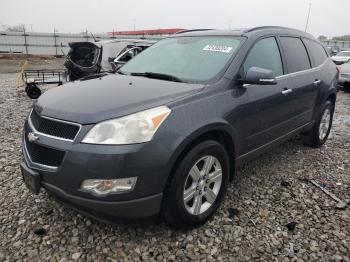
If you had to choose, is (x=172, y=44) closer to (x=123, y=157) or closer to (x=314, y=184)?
(x=123, y=157)

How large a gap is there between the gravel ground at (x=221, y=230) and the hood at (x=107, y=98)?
103 centimetres

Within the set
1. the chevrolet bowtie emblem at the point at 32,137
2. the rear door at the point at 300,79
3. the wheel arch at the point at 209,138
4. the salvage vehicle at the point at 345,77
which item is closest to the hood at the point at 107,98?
the chevrolet bowtie emblem at the point at 32,137

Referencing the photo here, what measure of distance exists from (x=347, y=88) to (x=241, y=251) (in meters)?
11.3

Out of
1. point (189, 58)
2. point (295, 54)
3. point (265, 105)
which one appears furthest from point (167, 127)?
point (295, 54)

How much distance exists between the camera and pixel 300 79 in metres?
4.16

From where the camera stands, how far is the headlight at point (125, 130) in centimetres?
230

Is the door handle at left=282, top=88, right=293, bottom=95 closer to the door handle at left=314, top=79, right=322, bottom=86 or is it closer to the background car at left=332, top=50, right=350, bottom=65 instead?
the door handle at left=314, top=79, right=322, bottom=86

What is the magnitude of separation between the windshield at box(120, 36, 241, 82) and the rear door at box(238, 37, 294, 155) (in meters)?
0.26

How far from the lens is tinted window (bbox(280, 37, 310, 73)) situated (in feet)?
13.4

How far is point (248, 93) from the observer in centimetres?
322

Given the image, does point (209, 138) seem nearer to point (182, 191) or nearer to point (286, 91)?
point (182, 191)

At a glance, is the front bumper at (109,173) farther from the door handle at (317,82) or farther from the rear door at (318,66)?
the rear door at (318,66)

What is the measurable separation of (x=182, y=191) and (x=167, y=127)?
55 centimetres

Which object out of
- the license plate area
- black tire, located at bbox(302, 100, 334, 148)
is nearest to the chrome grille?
the license plate area
